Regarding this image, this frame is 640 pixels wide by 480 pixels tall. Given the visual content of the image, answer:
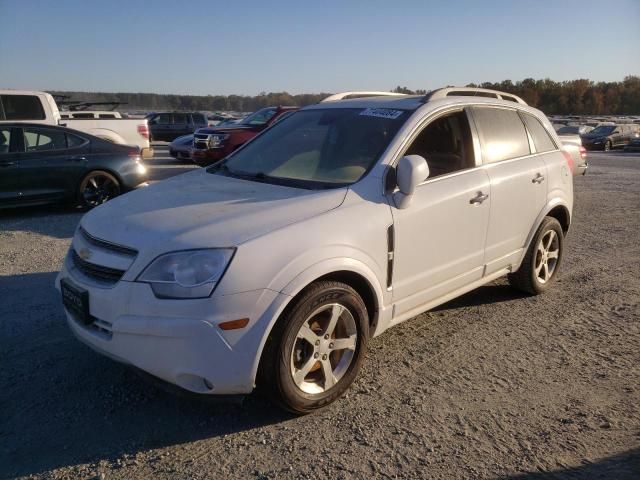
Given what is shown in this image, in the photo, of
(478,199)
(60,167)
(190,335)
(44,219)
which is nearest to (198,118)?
(60,167)

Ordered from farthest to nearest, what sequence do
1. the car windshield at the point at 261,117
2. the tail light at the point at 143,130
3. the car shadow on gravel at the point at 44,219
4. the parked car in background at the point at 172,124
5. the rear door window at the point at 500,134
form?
the parked car in background at the point at 172,124
the tail light at the point at 143,130
the car windshield at the point at 261,117
the car shadow on gravel at the point at 44,219
the rear door window at the point at 500,134

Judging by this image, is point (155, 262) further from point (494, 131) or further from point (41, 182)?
point (41, 182)

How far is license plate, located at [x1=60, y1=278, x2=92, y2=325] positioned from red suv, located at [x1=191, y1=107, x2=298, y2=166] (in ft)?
33.1

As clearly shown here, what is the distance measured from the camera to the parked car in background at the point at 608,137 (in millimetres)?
32625

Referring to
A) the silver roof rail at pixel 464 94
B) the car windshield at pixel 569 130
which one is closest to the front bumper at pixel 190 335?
the silver roof rail at pixel 464 94

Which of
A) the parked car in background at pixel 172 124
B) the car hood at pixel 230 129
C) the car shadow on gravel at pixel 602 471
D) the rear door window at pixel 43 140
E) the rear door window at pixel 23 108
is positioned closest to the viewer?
the car shadow on gravel at pixel 602 471

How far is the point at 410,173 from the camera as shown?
3.46m

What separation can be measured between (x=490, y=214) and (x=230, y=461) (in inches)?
105

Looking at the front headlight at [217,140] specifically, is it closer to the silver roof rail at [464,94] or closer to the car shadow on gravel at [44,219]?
the car shadow on gravel at [44,219]

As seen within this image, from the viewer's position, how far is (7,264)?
235 inches

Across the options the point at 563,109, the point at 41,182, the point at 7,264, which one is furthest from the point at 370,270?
the point at 563,109

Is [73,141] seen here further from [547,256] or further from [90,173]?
[547,256]

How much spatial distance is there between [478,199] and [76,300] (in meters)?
2.80

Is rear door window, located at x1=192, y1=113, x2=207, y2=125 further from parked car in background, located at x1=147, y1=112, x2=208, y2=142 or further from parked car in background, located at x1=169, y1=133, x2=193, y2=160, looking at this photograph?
parked car in background, located at x1=169, y1=133, x2=193, y2=160
